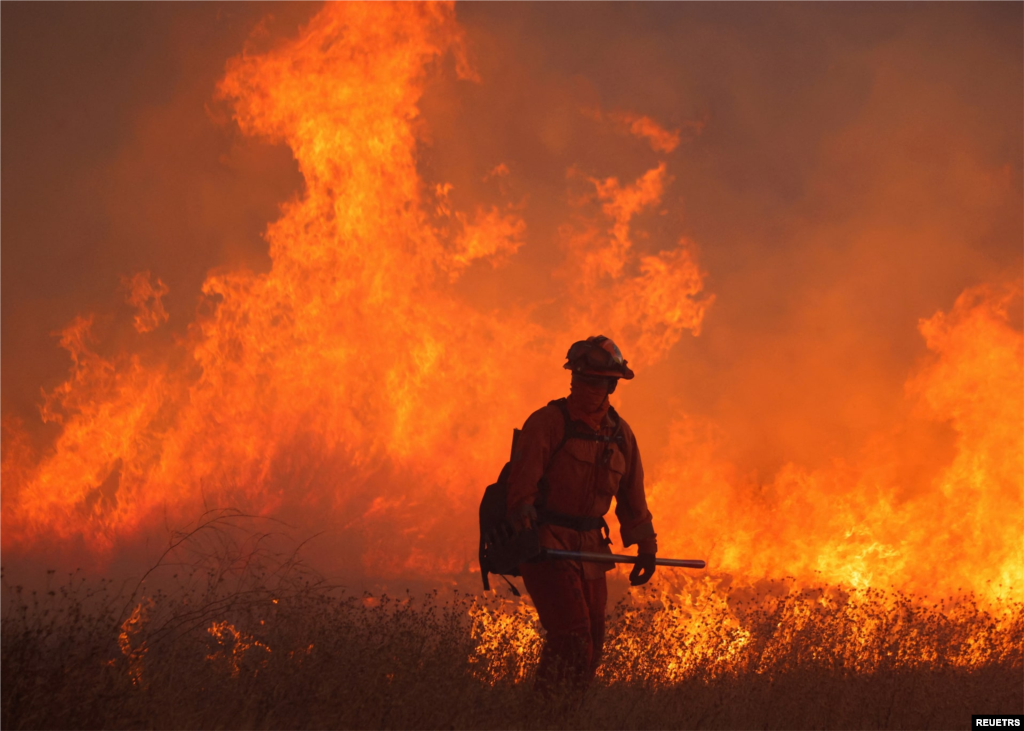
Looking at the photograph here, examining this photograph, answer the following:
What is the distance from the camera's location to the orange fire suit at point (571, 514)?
5984 millimetres

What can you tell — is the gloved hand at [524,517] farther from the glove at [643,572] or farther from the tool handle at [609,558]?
the glove at [643,572]

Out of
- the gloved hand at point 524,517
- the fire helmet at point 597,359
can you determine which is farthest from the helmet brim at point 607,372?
the gloved hand at point 524,517

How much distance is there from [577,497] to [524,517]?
Answer: 0.57 m

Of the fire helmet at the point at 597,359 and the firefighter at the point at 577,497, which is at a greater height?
the fire helmet at the point at 597,359

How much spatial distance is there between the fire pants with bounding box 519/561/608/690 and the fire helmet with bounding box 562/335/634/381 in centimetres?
149

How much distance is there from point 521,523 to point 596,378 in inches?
51.5

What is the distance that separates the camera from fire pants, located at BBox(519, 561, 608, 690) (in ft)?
19.1

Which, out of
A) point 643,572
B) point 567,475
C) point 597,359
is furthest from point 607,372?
point 643,572

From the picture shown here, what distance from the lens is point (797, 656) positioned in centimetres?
734

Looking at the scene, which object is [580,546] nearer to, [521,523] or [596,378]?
[521,523]

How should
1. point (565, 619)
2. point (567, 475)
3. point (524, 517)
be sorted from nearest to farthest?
point (565, 619) → point (524, 517) → point (567, 475)

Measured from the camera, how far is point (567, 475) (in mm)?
6500

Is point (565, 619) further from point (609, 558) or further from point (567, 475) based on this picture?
point (567, 475)

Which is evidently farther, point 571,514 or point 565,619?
point 571,514
